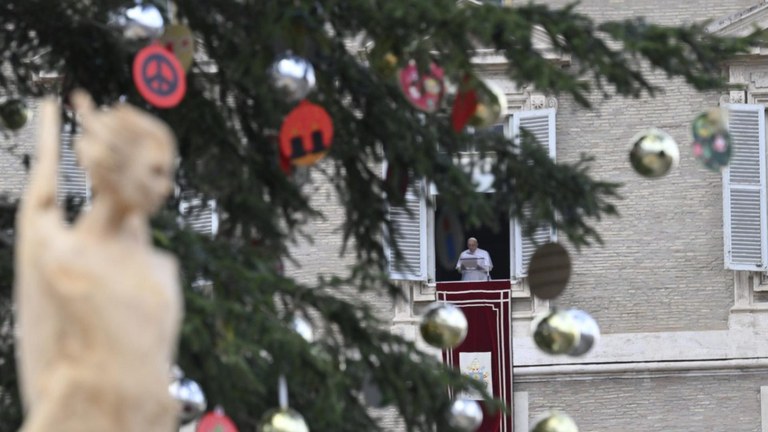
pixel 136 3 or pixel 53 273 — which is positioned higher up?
pixel 136 3

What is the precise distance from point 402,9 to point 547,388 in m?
15.3

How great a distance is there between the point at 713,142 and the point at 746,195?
15.2 meters

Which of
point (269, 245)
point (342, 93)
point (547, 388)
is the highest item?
point (342, 93)

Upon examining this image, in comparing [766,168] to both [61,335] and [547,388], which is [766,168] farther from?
[61,335]

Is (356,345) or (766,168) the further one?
(766,168)

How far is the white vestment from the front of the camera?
86.3 feet

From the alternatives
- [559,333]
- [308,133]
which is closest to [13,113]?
[308,133]

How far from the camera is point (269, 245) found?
42.8 feet

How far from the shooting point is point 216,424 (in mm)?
10781

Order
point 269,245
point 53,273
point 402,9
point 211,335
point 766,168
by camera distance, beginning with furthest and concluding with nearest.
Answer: point 766,168
point 269,245
point 402,9
point 211,335
point 53,273

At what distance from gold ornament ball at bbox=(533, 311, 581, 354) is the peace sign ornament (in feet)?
7.90

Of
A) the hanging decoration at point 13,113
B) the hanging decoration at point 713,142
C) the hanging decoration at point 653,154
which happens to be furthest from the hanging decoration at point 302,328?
the hanging decoration at point 13,113

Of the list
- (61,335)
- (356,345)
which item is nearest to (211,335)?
(356,345)

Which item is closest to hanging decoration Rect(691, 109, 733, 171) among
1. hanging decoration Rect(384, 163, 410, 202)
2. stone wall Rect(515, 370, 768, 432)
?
hanging decoration Rect(384, 163, 410, 202)
